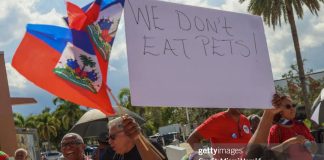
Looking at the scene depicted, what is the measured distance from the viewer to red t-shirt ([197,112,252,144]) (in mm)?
3762

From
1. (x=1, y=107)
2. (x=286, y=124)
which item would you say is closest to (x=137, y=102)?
(x=286, y=124)

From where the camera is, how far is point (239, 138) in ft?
12.4

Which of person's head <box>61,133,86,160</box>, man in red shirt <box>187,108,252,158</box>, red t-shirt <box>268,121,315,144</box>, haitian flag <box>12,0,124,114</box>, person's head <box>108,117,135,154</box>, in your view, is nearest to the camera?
haitian flag <box>12,0,124,114</box>

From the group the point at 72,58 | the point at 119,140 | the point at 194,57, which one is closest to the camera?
the point at 72,58

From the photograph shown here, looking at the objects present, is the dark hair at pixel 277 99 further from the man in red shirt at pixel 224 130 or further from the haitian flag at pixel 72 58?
the haitian flag at pixel 72 58

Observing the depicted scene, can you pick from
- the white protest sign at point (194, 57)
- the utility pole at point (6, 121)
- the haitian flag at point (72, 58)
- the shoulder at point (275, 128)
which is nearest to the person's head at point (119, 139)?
the white protest sign at point (194, 57)

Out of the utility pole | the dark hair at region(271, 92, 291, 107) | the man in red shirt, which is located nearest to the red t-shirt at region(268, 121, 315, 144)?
the dark hair at region(271, 92, 291, 107)

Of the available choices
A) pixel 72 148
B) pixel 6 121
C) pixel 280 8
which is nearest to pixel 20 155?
pixel 72 148

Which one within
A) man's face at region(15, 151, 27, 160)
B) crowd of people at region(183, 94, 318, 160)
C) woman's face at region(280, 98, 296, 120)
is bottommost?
man's face at region(15, 151, 27, 160)

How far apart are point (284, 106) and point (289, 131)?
0.16 metres

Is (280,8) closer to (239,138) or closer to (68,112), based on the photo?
(239,138)

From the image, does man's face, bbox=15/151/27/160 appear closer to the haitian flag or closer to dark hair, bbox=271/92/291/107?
the haitian flag

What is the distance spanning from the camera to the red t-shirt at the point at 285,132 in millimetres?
3109

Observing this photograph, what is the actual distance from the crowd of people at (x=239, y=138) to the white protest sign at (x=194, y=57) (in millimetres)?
213
